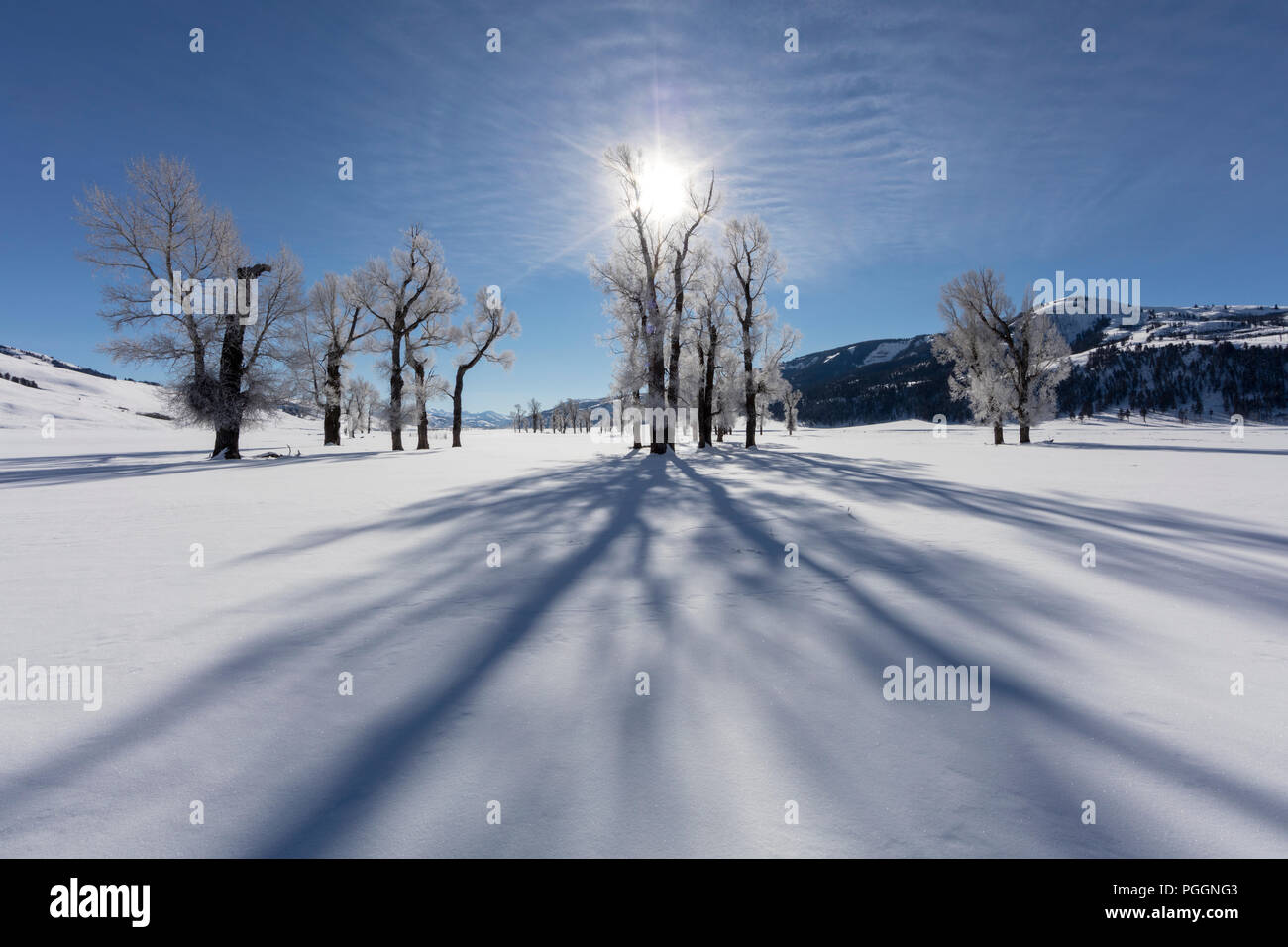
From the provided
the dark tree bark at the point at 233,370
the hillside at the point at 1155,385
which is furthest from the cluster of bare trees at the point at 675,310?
the hillside at the point at 1155,385

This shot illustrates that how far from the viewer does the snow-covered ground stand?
5.81ft

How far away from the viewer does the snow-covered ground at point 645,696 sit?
1770mm

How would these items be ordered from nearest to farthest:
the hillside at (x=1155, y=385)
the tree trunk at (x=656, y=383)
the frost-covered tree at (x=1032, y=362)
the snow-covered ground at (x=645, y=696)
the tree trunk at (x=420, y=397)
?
the snow-covered ground at (x=645, y=696), the tree trunk at (x=656, y=383), the tree trunk at (x=420, y=397), the frost-covered tree at (x=1032, y=362), the hillside at (x=1155, y=385)

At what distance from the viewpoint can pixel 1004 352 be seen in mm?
32062

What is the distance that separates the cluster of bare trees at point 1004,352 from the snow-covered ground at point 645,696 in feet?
97.9

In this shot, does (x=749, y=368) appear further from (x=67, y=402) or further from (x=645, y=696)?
(x=67, y=402)

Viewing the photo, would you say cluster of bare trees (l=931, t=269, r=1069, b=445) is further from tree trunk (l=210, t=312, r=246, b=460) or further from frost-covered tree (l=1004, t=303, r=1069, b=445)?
tree trunk (l=210, t=312, r=246, b=460)

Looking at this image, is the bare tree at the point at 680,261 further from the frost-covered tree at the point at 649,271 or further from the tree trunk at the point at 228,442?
the tree trunk at the point at 228,442

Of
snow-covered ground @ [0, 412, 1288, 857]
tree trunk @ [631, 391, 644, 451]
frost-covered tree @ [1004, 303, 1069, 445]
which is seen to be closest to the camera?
snow-covered ground @ [0, 412, 1288, 857]

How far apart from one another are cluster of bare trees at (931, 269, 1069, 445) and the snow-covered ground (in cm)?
2983

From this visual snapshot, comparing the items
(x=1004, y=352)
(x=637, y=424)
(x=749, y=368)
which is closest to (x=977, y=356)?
(x=1004, y=352)

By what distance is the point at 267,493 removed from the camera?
9578mm

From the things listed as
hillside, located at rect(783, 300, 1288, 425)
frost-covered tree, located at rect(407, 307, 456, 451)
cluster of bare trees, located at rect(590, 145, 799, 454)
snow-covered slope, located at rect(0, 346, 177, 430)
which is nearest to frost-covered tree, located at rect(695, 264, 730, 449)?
cluster of bare trees, located at rect(590, 145, 799, 454)
